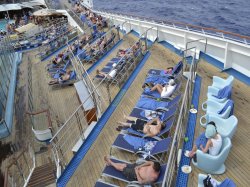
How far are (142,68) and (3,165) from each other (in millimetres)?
6856

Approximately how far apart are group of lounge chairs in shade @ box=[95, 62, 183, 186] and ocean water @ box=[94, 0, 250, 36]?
17087 mm

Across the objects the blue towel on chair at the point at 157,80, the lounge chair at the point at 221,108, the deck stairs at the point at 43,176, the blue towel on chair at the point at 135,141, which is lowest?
the deck stairs at the point at 43,176

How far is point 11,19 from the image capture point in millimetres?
38250

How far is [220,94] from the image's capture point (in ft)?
24.4

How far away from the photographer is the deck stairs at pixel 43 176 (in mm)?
7012

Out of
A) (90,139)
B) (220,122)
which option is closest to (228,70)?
(220,122)

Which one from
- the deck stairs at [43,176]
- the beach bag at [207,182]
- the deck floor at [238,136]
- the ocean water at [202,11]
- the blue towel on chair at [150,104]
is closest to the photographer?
the beach bag at [207,182]

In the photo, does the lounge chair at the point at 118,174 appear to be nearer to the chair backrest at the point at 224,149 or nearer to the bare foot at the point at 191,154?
the bare foot at the point at 191,154

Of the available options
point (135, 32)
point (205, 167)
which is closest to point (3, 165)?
point (205, 167)

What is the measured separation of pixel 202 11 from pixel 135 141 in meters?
28.6

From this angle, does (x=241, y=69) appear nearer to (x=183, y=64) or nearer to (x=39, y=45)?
(x=183, y=64)

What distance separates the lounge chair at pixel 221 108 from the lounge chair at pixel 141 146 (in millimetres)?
1626

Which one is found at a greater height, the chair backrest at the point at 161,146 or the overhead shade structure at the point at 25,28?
the chair backrest at the point at 161,146

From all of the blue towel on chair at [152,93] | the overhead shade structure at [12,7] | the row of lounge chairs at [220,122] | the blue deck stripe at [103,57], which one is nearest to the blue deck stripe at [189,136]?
the row of lounge chairs at [220,122]
